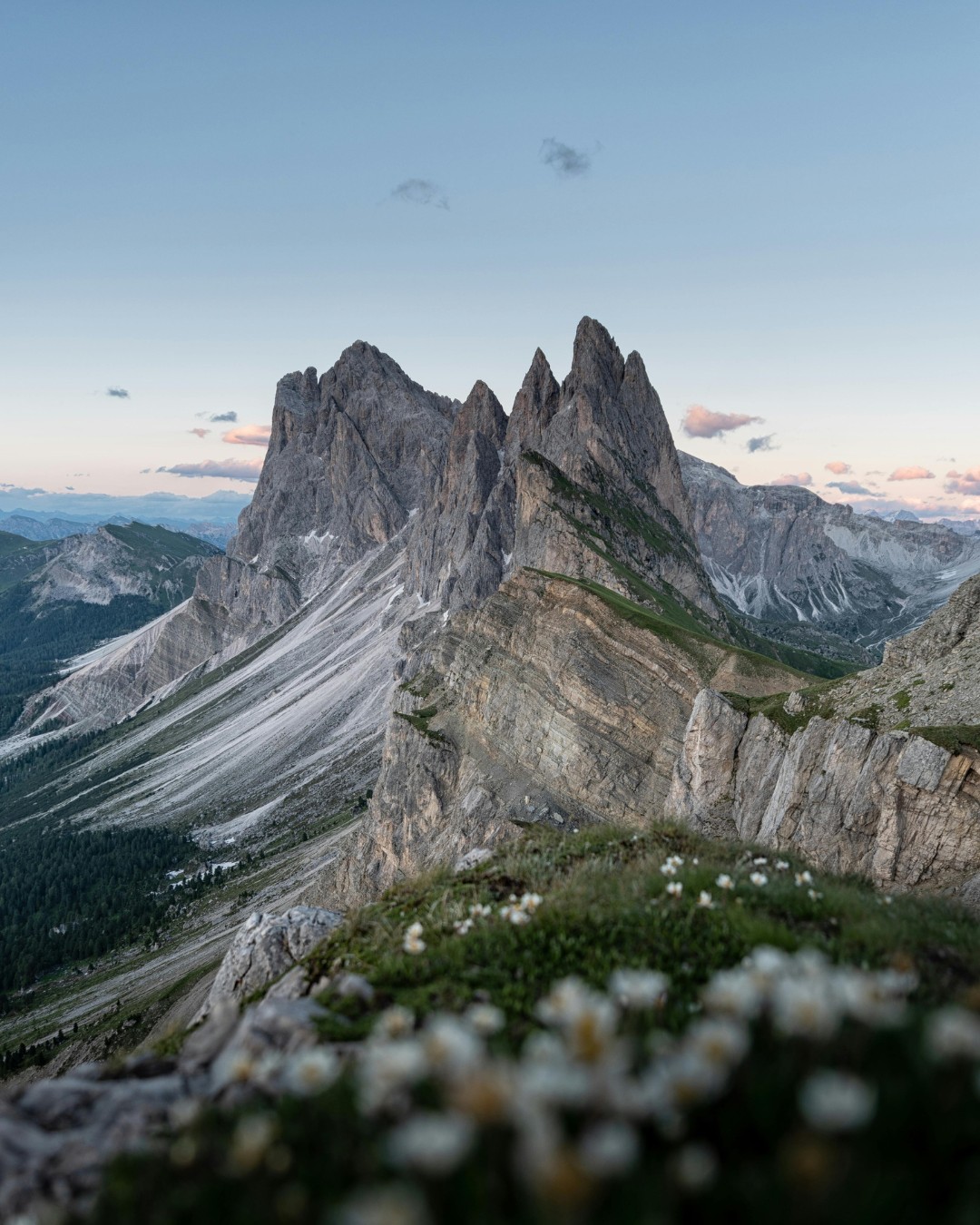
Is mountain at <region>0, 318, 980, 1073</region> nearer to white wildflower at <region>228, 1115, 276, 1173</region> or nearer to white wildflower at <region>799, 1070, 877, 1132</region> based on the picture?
white wildflower at <region>228, 1115, 276, 1173</region>

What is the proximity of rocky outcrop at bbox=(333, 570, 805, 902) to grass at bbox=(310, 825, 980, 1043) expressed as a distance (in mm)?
35435

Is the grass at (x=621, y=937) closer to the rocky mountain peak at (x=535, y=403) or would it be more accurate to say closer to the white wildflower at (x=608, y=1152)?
the white wildflower at (x=608, y=1152)

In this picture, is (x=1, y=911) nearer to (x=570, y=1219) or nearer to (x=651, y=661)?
(x=651, y=661)

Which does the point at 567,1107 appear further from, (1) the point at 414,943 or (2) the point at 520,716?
(2) the point at 520,716

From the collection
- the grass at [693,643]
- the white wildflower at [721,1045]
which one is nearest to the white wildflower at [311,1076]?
the white wildflower at [721,1045]

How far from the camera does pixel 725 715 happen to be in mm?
40781

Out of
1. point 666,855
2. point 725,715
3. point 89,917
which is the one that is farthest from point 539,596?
point 89,917

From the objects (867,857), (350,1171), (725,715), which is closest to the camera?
(350,1171)

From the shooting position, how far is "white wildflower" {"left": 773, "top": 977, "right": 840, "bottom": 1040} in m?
3.16

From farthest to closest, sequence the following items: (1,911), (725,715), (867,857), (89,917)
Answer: (1,911) → (89,917) → (725,715) → (867,857)

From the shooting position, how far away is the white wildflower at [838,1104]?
2459 millimetres

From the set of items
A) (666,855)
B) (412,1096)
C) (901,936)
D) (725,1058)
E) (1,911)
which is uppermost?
(725,1058)

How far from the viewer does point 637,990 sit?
4.23m

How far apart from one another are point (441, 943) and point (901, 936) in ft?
15.5
